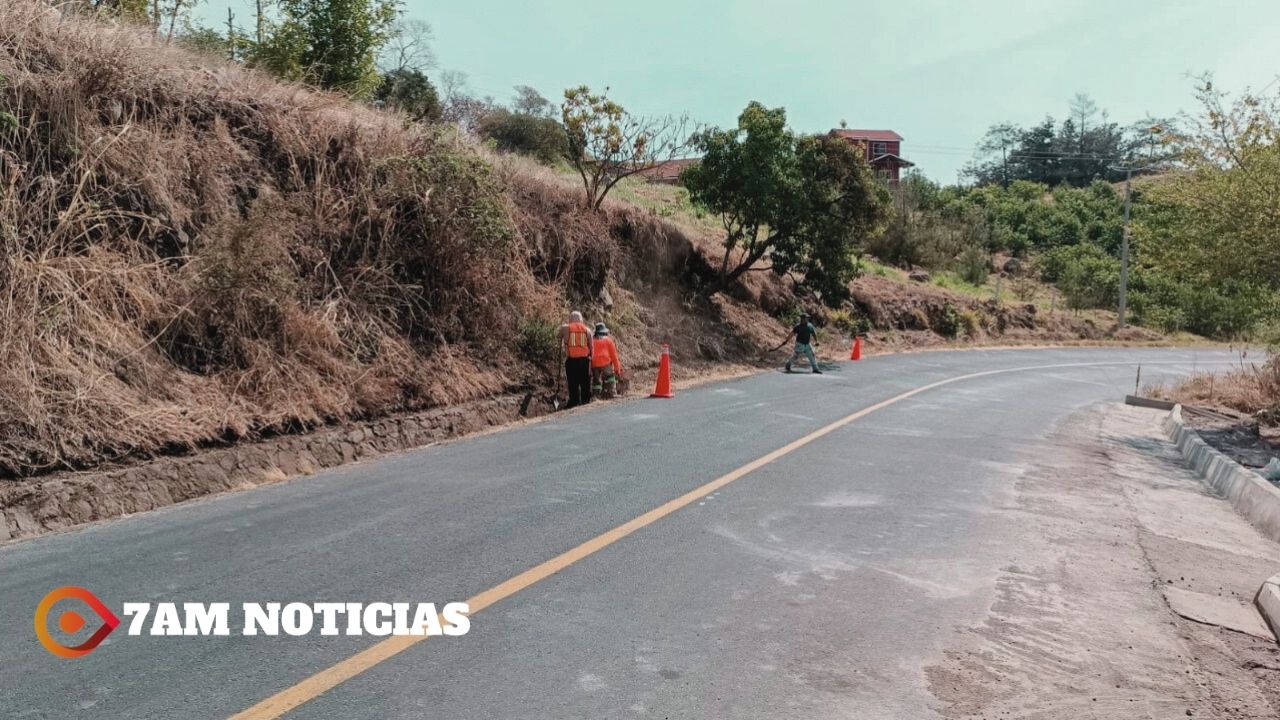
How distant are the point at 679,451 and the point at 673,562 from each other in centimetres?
440

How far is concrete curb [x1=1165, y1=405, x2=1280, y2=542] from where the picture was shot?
28.7 feet

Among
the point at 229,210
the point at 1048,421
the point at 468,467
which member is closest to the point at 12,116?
the point at 229,210

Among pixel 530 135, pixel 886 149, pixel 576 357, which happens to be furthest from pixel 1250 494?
pixel 886 149

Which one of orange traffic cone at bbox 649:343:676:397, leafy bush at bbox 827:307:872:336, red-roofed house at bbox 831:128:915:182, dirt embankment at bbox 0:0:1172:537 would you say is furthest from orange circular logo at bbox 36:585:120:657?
red-roofed house at bbox 831:128:915:182

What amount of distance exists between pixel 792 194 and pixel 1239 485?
14974 mm

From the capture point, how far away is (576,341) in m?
15.0

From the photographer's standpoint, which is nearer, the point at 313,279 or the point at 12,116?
the point at 12,116

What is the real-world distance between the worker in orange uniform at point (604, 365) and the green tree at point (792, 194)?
30.1 ft

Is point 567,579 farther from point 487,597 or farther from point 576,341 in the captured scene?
point 576,341

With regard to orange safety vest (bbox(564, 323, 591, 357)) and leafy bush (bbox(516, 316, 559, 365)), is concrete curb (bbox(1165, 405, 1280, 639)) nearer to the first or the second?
orange safety vest (bbox(564, 323, 591, 357))

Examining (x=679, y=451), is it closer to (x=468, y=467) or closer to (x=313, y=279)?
(x=468, y=467)

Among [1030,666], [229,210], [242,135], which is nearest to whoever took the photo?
[1030,666]

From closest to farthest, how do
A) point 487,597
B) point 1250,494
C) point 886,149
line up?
point 487,597
point 1250,494
point 886,149

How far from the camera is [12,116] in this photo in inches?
376
